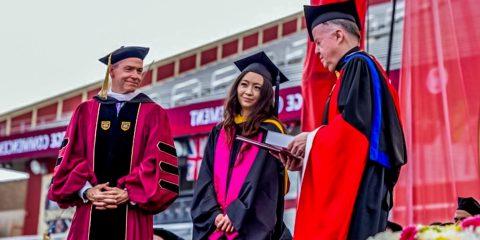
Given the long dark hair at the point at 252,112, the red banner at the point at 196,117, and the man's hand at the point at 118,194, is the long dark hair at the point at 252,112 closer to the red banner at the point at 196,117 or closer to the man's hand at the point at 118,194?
the man's hand at the point at 118,194

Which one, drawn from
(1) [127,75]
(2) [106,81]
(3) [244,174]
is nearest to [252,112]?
(3) [244,174]

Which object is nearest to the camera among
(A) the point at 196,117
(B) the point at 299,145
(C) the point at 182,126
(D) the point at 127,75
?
(B) the point at 299,145

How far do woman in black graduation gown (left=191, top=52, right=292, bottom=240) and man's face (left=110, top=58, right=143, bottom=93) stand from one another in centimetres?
57

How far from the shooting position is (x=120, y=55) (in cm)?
404

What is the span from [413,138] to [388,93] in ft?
4.41

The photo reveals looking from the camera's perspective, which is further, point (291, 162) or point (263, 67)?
point (263, 67)

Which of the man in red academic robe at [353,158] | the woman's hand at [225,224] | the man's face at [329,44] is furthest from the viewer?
the woman's hand at [225,224]

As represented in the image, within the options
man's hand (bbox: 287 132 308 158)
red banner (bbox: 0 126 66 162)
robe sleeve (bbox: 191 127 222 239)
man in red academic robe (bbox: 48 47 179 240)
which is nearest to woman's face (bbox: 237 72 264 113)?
robe sleeve (bbox: 191 127 222 239)

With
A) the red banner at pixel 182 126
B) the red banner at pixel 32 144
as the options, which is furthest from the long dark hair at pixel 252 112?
the red banner at pixel 32 144

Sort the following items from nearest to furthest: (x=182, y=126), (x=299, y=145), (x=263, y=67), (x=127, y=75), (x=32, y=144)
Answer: (x=299, y=145) < (x=127, y=75) < (x=263, y=67) < (x=182, y=126) < (x=32, y=144)

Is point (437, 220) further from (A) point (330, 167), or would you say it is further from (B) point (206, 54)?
(B) point (206, 54)

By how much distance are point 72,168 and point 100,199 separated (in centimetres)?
29

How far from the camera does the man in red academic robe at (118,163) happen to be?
12.2 feet

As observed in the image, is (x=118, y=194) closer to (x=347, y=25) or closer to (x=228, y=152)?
(x=228, y=152)
